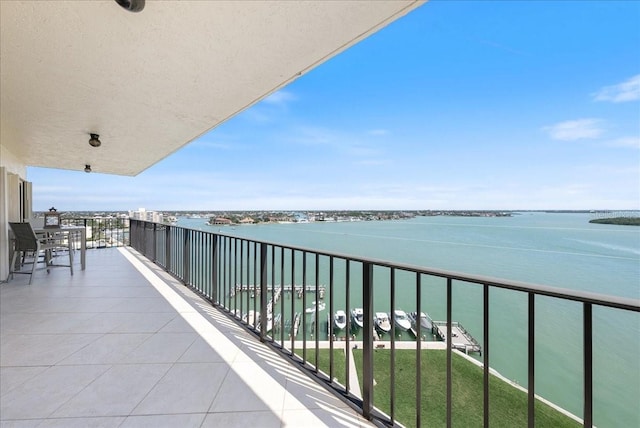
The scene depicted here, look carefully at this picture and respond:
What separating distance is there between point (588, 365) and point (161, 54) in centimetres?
289

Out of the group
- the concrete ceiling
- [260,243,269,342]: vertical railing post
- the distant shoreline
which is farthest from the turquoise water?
the distant shoreline

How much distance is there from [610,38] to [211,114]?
16494 millimetres

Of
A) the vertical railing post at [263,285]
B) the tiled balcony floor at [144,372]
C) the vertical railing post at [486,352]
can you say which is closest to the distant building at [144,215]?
the tiled balcony floor at [144,372]

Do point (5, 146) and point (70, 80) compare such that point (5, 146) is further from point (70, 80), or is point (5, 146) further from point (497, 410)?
point (497, 410)

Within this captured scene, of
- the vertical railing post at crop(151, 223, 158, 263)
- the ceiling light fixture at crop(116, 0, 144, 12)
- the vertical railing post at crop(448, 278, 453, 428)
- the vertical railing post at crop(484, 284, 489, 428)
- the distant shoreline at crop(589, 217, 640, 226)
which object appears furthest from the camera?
the distant shoreline at crop(589, 217, 640, 226)

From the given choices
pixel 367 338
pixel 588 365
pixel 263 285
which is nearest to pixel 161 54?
pixel 263 285

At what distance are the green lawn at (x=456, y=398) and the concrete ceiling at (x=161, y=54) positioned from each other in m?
6.67

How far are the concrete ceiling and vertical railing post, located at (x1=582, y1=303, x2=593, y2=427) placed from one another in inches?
65.8

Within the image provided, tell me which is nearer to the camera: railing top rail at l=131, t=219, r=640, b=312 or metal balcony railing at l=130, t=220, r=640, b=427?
railing top rail at l=131, t=219, r=640, b=312

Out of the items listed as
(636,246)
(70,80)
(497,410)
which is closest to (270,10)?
(70,80)

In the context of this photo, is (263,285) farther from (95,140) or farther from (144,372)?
(95,140)

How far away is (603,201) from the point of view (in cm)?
2166

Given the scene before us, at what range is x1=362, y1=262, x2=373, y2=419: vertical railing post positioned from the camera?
1568 millimetres

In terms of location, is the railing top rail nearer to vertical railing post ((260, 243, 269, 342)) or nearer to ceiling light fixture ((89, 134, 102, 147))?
vertical railing post ((260, 243, 269, 342))
